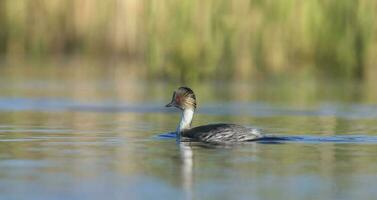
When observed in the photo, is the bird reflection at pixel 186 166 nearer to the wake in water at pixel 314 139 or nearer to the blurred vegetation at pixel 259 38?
the wake in water at pixel 314 139

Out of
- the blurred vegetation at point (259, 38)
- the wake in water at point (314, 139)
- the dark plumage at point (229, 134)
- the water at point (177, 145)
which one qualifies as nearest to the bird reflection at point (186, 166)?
the water at point (177, 145)

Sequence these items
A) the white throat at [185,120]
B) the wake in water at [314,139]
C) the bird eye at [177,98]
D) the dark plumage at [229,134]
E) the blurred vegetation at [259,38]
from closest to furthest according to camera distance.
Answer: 1. the dark plumage at [229,134]
2. the wake in water at [314,139]
3. the white throat at [185,120]
4. the bird eye at [177,98]
5. the blurred vegetation at [259,38]

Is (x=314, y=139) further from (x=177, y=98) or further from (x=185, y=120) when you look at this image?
(x=177, y=98)

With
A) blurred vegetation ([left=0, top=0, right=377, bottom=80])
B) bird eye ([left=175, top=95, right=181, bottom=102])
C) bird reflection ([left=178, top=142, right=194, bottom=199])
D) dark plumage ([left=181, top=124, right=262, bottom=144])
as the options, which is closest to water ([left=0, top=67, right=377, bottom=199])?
bird reflection ([left=178, top=142, right=194, bottom=199])

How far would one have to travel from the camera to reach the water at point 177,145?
9289 mm

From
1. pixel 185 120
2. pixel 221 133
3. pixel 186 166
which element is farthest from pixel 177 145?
pixel 186 166

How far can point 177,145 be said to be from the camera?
12891 mm

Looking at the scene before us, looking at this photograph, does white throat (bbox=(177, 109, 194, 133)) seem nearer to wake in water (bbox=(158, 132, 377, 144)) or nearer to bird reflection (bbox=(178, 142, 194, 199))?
wake in water (bbox=(158, 132, 377, 144))

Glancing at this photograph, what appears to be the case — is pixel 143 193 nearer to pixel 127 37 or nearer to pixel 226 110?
pixel 226 110

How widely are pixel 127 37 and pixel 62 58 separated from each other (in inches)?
135

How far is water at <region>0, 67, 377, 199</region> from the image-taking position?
9.29m

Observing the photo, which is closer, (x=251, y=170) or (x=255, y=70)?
(x=251, y=170)

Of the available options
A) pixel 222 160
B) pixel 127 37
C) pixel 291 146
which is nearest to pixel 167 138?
pixel 291 146

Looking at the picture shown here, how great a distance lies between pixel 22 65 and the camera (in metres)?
28.1
